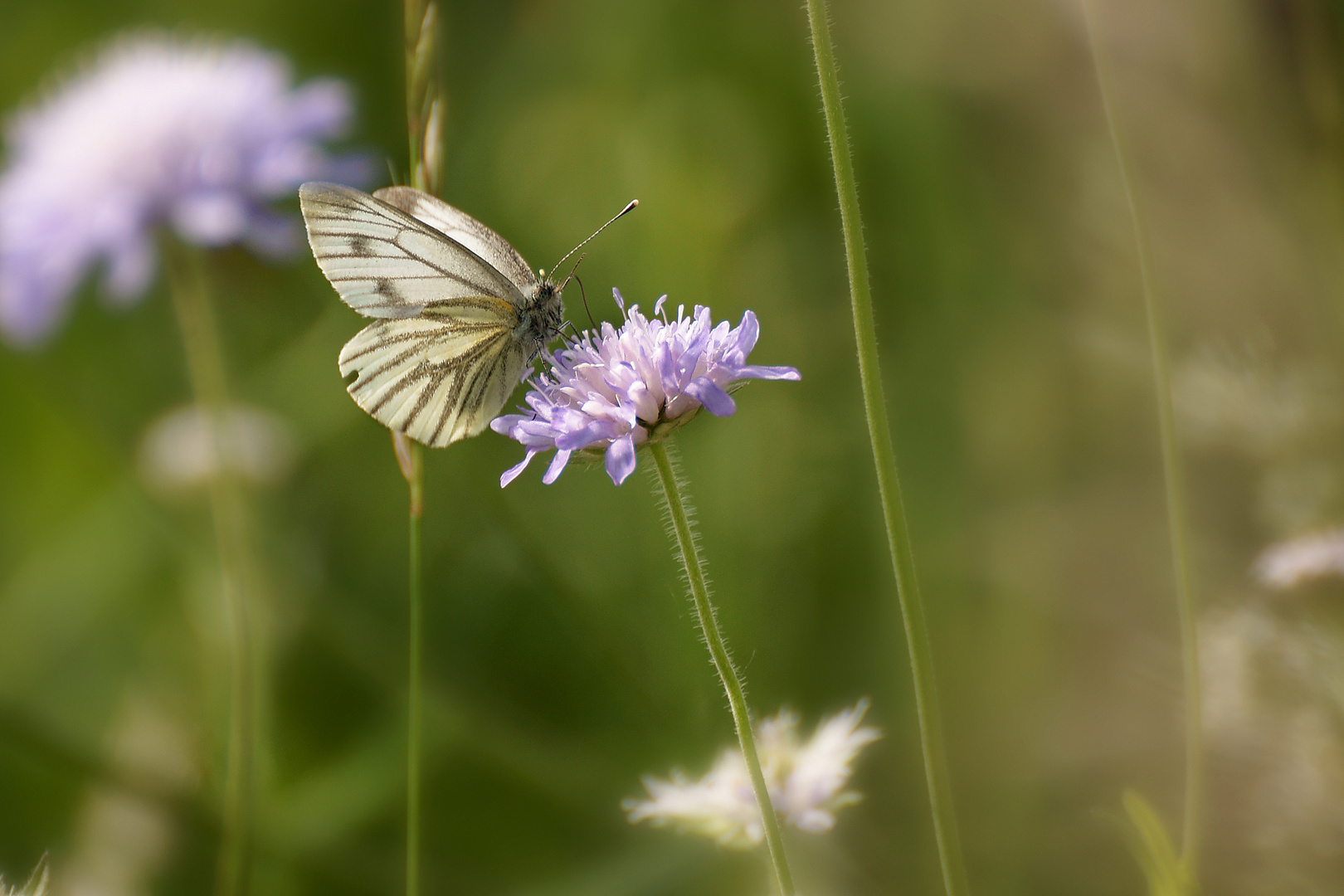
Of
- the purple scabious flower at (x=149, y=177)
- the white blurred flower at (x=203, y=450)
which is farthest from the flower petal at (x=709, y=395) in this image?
the white blurred flower at (x=203, y=450)

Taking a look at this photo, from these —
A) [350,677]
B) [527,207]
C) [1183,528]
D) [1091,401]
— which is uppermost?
[527,207]

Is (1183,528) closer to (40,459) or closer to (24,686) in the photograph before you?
(24,686)

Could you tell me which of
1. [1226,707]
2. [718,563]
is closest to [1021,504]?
[718,563]

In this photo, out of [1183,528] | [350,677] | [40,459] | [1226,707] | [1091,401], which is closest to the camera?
[1183,528]

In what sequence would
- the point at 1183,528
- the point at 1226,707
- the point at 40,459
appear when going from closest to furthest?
the point at 1183,528, the point at 1226,707, the point at 40,459

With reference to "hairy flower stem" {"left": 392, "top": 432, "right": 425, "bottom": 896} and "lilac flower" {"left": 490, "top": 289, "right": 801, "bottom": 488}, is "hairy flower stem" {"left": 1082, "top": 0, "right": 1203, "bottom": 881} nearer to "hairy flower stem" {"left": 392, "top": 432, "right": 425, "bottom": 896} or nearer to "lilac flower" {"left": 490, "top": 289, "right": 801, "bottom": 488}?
"lilac flower" {"left": 490, "top": 289, "right": 801, "bottom": 488}

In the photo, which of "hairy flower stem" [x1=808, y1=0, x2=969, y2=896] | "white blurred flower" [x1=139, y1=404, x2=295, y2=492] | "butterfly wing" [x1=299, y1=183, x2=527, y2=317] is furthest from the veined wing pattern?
"white blurred flower" [x1=139, y1=404, x2=295, y2=492]

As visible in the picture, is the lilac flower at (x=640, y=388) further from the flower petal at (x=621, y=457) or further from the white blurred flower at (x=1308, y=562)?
the white blurred flower at (x=1308, y=562)

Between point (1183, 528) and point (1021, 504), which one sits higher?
point (1021, 504)
